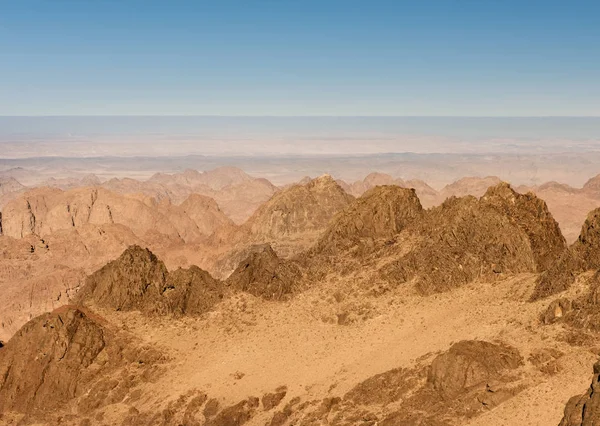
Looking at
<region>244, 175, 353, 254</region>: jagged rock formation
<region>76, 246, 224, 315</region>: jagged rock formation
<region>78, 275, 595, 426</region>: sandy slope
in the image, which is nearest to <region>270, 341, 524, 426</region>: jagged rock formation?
<region>78, 275, 595, 426</region>: sandy slope

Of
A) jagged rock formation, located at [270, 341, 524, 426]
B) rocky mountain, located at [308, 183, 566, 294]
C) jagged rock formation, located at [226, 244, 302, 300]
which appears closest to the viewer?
jagged rock formation, located at [270, 341, 524, 426]

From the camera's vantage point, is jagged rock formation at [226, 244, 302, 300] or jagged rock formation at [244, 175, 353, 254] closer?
jagged rock formation at [226, 244, 302, 300]

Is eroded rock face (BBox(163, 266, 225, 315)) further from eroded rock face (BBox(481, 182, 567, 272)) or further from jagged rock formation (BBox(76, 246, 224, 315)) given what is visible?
eroded rock face (BBox(481, 182, 567, 272))

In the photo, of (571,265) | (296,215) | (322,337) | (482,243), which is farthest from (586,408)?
(296,215)

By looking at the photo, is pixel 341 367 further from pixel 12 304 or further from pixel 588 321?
pixel 12 304

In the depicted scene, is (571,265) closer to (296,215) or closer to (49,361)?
(49,361)

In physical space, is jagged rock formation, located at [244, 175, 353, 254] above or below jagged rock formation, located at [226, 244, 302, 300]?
below

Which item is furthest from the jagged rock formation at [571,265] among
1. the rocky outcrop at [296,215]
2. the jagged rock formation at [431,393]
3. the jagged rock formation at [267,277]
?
the rocky outcrop at [296,215]
